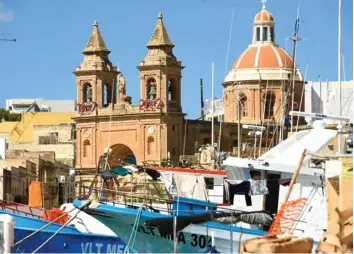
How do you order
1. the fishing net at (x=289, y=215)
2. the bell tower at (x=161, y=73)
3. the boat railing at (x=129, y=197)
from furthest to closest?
the bell tower at (x=161, y=73)
the boat railing at (x=129, y=197)
the fishing net at (x=289, y=215)

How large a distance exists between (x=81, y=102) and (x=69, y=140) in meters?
9.70

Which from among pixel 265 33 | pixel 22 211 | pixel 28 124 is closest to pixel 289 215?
pixel 22 211

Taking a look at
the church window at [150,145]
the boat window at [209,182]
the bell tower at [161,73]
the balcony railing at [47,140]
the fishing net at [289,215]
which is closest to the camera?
the fishing net at [289,215]

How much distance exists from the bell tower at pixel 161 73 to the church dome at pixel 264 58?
8.75 metres

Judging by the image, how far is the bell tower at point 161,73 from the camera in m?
79.7

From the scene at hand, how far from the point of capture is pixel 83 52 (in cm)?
8388

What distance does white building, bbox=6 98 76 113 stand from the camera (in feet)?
404

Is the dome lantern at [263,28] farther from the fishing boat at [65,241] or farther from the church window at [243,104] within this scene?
the fishing boat at [65,241]

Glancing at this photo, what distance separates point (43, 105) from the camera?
126m

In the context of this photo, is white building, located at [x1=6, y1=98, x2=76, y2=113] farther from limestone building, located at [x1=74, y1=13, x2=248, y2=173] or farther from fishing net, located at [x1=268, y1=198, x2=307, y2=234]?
fishing net, located at [x1=268, y1=198, x2=307, y2=234]

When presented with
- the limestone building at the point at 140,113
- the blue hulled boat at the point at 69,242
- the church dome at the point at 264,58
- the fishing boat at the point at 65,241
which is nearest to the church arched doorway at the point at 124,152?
the limestone building at the point at 140,113

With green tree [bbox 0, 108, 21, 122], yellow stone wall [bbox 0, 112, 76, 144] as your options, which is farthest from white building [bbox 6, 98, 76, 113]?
yellow stone wall [bbox 0, 112, 76, 144]

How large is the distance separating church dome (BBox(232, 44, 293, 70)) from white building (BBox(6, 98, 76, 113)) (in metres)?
34.7

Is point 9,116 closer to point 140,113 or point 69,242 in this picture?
point 140,113
